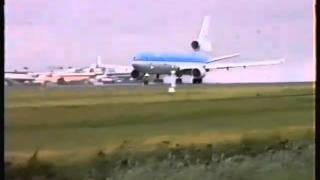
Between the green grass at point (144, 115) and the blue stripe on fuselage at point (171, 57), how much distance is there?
0.27 feet

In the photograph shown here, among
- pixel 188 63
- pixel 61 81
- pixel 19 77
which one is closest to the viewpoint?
pixel 19 77

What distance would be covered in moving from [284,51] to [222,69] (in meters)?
0.18

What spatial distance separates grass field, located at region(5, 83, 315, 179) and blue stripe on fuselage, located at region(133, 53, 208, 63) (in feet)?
0.27

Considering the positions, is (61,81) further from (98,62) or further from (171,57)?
(171,57)

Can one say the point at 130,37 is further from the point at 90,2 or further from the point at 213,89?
the point at 213,89

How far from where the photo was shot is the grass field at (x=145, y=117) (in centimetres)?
109

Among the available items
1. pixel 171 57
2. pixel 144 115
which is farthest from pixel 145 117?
pixel 171 57

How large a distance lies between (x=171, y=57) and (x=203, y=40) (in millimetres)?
102

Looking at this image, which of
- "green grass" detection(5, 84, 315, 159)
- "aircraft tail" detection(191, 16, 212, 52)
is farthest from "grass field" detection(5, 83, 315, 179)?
"aircraft tail" detection(191, 16, 212, 52)

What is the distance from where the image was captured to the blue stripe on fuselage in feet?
3.72

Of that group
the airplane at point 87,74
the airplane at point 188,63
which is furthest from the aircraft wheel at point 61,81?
the airplane at point 188,63

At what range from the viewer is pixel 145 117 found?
1.23m

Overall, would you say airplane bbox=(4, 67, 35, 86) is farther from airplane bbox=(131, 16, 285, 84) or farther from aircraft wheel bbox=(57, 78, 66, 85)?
airplane bbox=(131, 16, 285, 84)

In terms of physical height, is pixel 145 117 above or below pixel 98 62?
below
